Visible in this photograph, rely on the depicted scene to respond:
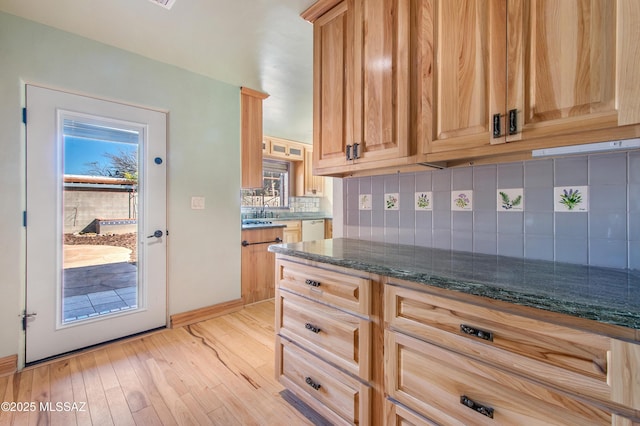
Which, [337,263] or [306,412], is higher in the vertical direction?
[337,263]

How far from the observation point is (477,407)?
862mm

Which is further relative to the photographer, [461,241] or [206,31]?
[206,31]

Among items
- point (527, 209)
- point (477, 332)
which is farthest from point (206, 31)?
point (477, 332)

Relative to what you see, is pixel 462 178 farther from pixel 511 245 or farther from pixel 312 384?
pixel 312 384

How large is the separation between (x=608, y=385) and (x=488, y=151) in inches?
32.4

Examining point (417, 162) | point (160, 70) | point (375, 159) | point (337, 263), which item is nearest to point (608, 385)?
point (337, 263)

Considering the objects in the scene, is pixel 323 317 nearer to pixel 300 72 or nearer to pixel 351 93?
pixel 351 93

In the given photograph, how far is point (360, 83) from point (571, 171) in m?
1.10

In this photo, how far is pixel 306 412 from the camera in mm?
1530

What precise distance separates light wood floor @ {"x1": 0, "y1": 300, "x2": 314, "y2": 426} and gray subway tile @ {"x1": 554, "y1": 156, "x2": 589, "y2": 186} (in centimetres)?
173

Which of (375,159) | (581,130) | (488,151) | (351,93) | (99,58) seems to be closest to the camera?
(581,130)

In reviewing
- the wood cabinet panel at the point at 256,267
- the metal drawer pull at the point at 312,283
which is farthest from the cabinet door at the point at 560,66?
the wood cabinet panel at the point at 256,267

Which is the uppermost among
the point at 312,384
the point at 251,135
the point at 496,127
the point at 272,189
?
the point at 251,135

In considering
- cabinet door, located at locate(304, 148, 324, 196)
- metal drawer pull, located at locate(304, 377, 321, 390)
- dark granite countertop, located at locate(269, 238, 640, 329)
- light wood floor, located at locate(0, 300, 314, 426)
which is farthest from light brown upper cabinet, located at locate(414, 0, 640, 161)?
cabinet door, located at locate(304, 148, 324, 196)
